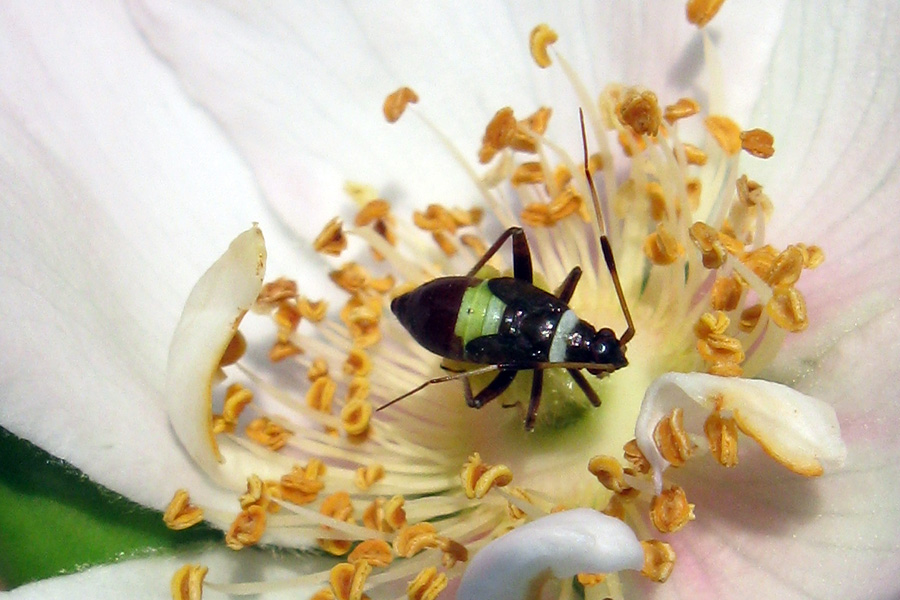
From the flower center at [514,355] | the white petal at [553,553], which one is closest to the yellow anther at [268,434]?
the flower center at [514,355]

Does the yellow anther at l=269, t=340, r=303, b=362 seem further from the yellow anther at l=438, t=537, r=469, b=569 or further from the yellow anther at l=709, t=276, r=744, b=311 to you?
the yellow anther at l=709, t=276, r=744, b=311

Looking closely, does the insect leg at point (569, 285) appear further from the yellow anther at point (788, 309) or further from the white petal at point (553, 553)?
the white petal at point (553, 553)

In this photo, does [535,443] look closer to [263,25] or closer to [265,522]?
[265,522]

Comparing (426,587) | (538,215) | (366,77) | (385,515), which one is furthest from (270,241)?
(426,587)

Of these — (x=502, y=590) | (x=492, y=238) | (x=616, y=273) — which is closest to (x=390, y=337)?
(x=492, y=238)

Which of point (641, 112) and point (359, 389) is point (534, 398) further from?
point (641, 112)

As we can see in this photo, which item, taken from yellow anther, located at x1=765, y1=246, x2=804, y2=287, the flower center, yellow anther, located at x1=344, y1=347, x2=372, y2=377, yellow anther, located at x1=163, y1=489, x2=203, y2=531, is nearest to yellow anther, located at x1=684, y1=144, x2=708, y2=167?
the flower center
